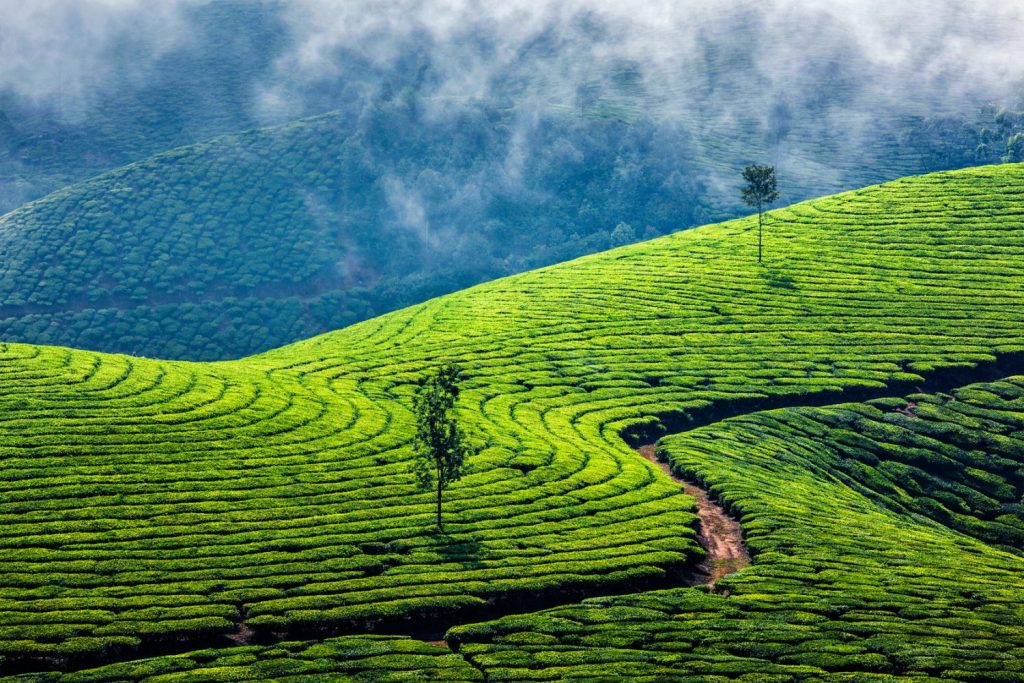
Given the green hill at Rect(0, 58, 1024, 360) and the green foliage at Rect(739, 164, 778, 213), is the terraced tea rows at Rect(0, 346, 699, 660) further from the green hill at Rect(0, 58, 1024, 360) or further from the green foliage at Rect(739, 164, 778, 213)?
the green hill at Rect(0, 58, 1024, 360)

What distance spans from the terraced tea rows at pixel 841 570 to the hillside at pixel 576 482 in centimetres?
16

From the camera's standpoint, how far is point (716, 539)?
4716 cm

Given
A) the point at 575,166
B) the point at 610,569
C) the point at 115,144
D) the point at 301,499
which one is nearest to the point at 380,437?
the point at 301,499

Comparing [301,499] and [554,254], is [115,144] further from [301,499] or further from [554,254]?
[301,499]

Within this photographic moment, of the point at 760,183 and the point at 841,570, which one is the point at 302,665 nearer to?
the point at 841,570

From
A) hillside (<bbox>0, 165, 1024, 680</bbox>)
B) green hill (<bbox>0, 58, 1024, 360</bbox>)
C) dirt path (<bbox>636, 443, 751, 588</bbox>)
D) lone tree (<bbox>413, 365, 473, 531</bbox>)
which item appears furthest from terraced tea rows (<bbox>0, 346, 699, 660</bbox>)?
green hill (<bbox>0, 58, 1024, 360</bbox>)

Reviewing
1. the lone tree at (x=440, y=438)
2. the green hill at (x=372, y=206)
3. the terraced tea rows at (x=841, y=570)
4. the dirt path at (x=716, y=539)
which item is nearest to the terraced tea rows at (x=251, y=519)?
the dirt path at (x=716, y=539)

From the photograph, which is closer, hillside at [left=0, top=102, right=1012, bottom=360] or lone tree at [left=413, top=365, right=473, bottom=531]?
lone tree at [left=413, top=365, right=473, bottom=531]

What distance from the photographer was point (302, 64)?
178 meters

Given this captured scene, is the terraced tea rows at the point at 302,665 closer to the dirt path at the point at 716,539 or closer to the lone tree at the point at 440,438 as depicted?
the lone tree at the point at 440,438

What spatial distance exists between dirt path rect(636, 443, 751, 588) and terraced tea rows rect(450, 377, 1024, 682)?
80 cm

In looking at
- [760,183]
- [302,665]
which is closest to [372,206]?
[760,183]

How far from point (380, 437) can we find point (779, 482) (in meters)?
21.6

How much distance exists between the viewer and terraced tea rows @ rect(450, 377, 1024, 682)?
110 ft
